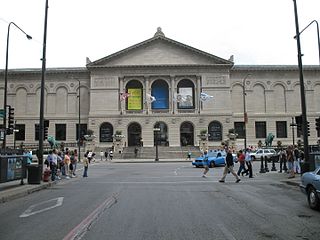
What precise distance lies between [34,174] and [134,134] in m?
50.6

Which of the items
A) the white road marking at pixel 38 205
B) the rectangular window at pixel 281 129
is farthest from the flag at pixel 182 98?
the white road marking at pixel 38 205

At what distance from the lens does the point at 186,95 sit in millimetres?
68938

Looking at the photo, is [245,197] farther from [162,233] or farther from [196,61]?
[196,61]

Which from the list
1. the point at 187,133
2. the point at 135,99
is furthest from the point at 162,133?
the point at 135,99

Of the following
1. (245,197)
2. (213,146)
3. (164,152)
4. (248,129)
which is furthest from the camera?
(248,129)

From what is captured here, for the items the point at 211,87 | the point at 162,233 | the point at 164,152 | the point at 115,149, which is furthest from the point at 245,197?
the point at 211,87

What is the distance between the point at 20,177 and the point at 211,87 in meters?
54.1

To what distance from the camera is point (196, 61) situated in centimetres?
6912

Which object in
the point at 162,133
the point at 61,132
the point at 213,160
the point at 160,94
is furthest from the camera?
the point at 61,132

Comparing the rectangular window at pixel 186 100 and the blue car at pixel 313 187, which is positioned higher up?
the rectangular window at pixel 186 100

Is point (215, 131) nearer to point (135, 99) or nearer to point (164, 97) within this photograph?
point (164, 97)

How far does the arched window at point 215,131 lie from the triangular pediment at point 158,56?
11.3 m

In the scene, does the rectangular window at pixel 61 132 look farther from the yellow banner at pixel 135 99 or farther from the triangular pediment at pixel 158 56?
the yellow banner at pixel 135 99

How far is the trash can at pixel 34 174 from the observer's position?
59.6ft
